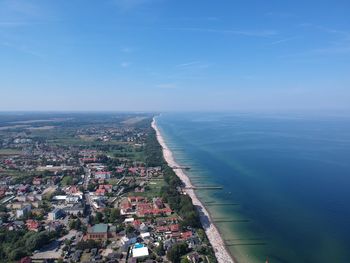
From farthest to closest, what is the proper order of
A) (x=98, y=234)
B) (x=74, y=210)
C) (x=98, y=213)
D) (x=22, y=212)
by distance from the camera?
(x=74, y=210), (x=22, y=212), (x=98, y=213), (x=98, y=234)

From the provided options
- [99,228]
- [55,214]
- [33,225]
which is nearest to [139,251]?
[99,228]

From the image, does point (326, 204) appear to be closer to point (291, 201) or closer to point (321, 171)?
point (291, 201)

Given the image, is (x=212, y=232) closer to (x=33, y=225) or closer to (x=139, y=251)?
(x=139, y=251)

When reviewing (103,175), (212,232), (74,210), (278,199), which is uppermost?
(103,175)

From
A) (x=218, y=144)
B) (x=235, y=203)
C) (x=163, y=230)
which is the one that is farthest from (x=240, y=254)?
(x=218, y=144)

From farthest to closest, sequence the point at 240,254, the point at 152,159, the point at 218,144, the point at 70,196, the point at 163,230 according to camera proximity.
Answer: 1. the point at 218,144
2. the point at 152,159
3. the point at 70,196
4. the point at 163,230
5. the point at 240,254

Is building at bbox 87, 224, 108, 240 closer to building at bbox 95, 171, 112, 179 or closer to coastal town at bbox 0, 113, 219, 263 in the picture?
coastal town at bbox 0, 113, 219, 263

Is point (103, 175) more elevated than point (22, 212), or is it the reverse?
point (103, 175)

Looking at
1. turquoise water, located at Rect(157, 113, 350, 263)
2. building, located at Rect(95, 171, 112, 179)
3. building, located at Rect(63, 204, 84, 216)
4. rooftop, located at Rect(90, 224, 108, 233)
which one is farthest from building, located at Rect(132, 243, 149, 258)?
building, located at Rect(95, 171, 112, 179)
